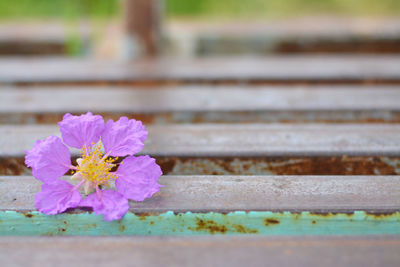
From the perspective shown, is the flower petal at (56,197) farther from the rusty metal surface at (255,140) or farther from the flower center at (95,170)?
the rusty metal surface at (255,140)

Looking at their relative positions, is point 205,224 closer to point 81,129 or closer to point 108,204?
point 108,204

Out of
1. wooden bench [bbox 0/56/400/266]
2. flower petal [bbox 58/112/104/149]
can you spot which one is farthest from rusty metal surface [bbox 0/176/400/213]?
flower petal [bbox 58/112/104/149]

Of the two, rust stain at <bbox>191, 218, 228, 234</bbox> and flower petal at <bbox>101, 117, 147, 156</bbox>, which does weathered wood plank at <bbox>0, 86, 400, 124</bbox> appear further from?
rust stain at <bbox>191, 218, 228, 234</bbox>

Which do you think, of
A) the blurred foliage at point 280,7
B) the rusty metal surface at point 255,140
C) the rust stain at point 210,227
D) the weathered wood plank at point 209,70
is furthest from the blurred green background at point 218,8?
the rust stain at point 210,227

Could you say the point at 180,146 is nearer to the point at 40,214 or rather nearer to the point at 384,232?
the point at 40,214

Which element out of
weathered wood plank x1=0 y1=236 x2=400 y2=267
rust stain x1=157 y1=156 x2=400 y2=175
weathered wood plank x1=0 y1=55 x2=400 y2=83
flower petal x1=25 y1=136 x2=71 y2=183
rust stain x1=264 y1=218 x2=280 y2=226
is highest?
weathered wood plank x1=0 y1=55 x2=400 y2=83

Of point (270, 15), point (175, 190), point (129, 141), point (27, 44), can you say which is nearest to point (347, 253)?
point (175, 190)
